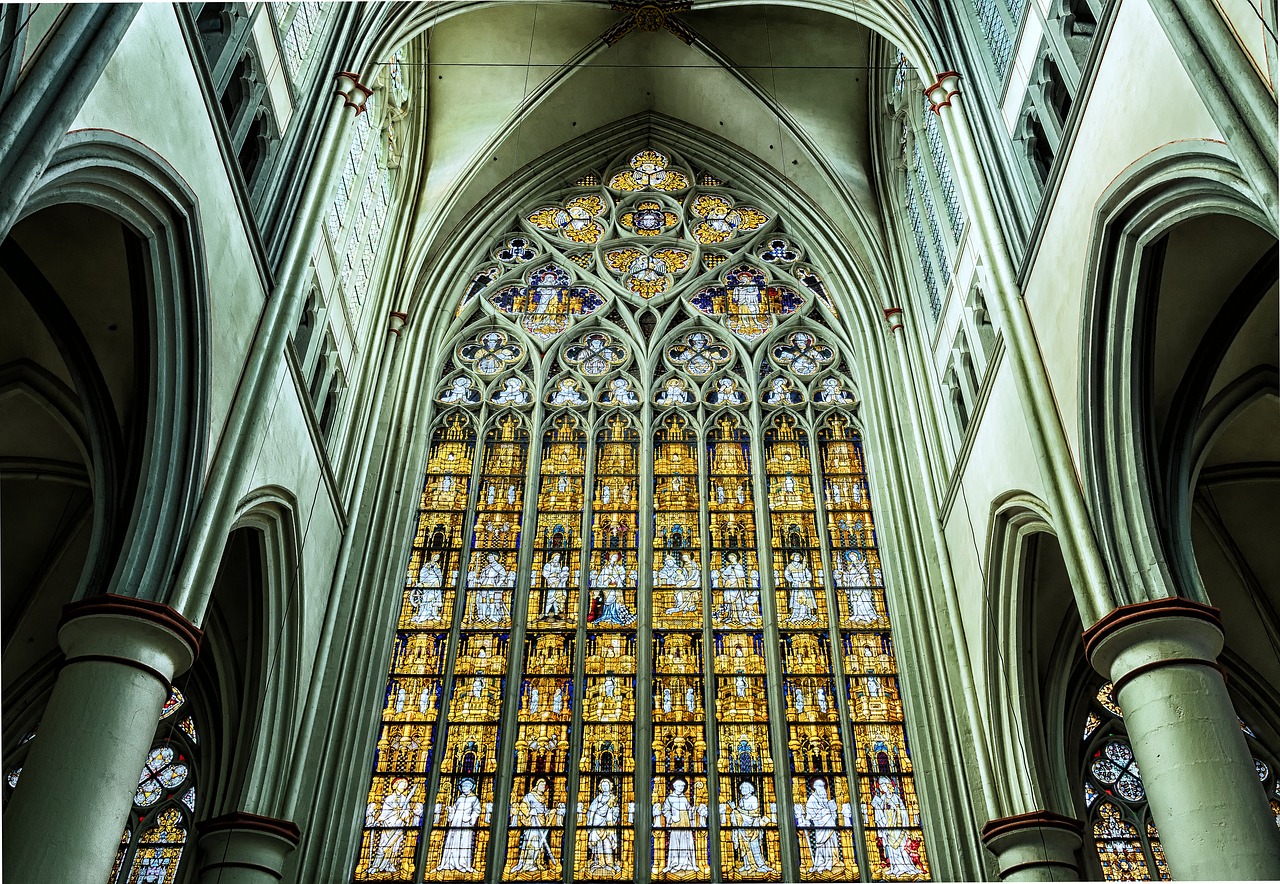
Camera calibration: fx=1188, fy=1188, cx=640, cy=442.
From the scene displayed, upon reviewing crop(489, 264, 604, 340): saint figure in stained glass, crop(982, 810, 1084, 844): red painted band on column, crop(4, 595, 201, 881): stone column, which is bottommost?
crop(4, 595, 201, 881): stone column

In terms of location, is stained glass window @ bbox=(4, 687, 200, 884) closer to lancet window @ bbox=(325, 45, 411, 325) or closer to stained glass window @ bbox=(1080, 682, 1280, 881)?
lancet window @ bbox=(325, 45, 411, 325)

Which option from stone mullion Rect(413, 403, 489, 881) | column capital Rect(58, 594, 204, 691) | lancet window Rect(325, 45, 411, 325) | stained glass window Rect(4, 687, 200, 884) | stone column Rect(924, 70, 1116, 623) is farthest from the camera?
lancet window Rect(325, 45, 411, 325)

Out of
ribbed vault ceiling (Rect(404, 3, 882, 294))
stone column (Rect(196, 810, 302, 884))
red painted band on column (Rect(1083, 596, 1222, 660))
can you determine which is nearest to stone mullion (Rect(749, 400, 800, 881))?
ribbed vault ceiling (Rect(404, 3, 882, 294))

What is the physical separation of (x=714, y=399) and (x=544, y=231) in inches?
172

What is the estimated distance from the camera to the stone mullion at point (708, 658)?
11.9 metres

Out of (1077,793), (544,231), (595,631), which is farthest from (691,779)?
(544,231)

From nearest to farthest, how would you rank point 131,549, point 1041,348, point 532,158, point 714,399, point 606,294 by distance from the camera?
point 131,549, point 1041,348, point 714,399, point 606,294, point 532,158

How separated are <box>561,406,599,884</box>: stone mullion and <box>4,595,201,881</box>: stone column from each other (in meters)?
4.95

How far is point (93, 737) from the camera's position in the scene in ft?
24.8

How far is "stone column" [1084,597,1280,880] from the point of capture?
718 cm

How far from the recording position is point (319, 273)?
1296 centimetres

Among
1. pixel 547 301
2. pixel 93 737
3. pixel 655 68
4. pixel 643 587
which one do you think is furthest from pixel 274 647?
pixel 655 68

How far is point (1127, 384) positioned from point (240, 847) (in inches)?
336

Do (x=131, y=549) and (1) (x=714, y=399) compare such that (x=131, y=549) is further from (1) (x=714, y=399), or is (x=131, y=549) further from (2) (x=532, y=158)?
(2) (x=532, y=158)
